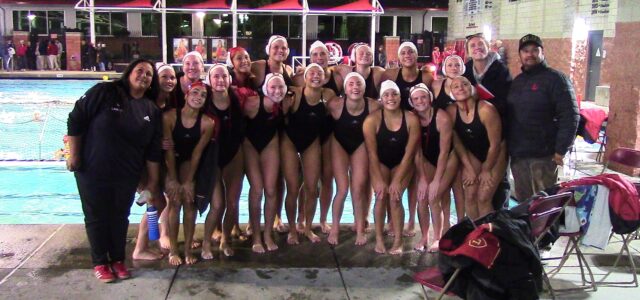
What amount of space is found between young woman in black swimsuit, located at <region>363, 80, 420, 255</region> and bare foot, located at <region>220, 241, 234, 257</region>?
47.6 inches

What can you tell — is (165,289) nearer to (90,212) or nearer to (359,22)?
(90,212)

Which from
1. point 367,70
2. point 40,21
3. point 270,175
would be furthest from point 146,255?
point 40,21

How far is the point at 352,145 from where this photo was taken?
5.04 m

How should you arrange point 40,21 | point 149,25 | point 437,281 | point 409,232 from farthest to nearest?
point 149,25 < point 40,21 < point 409,232 < point 437,281

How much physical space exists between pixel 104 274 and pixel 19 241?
1383 millimetres

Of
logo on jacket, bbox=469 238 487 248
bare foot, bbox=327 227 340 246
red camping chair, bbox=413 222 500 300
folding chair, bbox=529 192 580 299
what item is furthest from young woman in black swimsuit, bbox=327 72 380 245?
logo on jacket, bbox=469 238 487 248

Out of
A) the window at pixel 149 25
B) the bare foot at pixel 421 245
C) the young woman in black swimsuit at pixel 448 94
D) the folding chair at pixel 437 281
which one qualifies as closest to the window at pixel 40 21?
the window at pixel 149 25

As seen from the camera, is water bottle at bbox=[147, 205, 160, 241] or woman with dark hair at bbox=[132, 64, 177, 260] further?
woman with dark hair at bbox=[132, 64, 177, 260]

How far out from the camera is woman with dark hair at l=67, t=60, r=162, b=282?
4035mm

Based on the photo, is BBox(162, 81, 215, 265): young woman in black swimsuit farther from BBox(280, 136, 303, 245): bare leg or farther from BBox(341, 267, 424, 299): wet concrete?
BBox(341, 267, 424, 299): wet concrete

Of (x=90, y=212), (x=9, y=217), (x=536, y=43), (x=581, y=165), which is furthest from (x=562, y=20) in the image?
(x=90, y=212)

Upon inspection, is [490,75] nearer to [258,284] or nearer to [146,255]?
[258,284]

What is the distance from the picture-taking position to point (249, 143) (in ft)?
16.0

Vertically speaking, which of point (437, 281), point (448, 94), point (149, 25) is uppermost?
point (149, 25)
